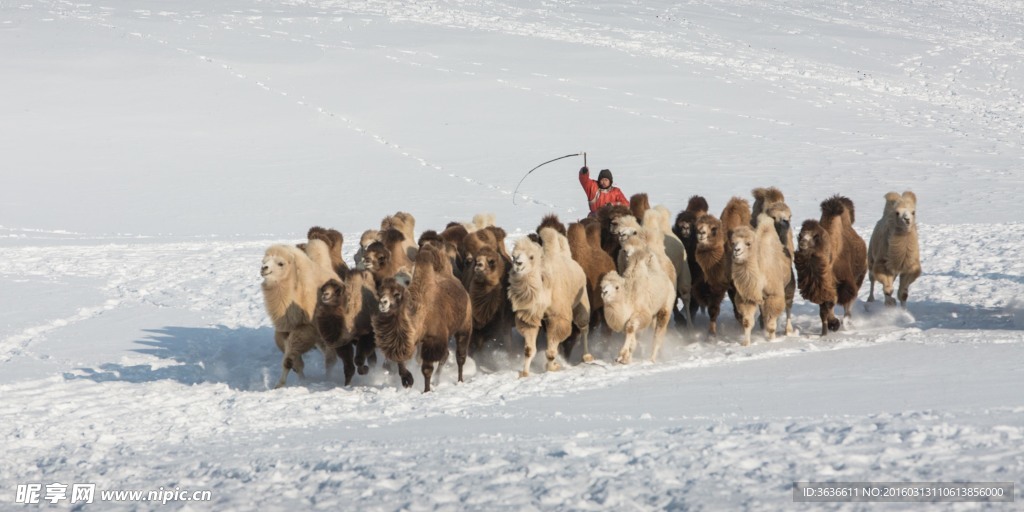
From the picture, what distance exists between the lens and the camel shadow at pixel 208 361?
39.7 feet

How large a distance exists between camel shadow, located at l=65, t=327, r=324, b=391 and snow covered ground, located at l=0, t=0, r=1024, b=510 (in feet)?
0.19

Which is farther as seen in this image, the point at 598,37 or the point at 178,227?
the point at 598,37

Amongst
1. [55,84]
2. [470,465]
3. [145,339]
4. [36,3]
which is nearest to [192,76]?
[55,84]

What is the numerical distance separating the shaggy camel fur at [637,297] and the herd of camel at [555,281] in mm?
13

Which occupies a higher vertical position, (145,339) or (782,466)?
(782,466)

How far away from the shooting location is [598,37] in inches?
1841

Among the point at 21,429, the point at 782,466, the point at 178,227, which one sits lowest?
the point at 178,227

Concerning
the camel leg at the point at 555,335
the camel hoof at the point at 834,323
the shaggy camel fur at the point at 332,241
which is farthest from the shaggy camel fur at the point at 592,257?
the shaggy camel fur at the point at 332,241

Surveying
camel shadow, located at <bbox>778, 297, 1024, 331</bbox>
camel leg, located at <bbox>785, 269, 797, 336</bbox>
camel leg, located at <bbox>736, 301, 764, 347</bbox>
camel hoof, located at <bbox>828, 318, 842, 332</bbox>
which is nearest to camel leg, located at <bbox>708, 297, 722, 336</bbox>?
camel leg, located at <bbox>736, 301, 764, 347</bbox>

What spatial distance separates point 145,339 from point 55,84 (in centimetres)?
2603

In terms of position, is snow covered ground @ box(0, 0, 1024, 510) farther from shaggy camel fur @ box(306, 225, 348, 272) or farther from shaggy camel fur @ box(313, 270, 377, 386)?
shaggy camel fur @ box(306, 225, 348, 272)

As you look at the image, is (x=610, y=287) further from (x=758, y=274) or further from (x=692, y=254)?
(x=692, y=254)

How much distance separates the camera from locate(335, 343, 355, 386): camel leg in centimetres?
1136

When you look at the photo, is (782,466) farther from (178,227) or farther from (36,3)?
(36,3)
